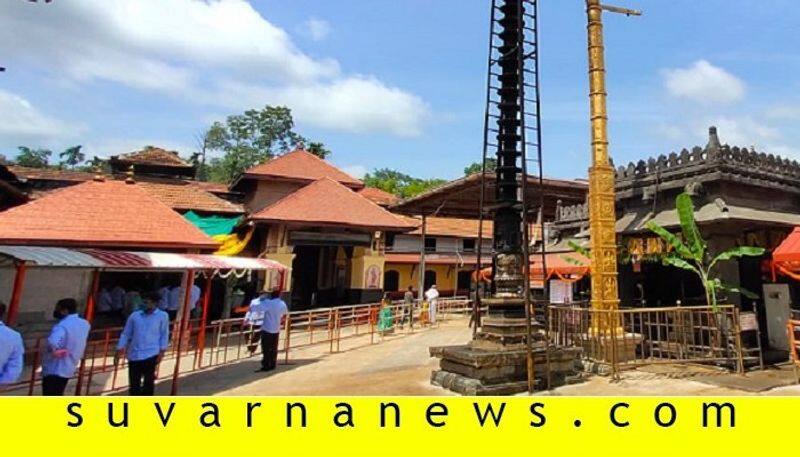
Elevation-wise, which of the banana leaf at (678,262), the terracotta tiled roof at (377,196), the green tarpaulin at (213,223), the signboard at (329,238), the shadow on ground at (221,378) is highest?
the terracotta tiled roof at (377,196)

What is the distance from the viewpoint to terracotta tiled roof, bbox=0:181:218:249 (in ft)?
34.7

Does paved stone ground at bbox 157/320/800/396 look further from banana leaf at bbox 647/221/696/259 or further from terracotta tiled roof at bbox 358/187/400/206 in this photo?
terracotta tiled roof at bbox 358/187/400/206

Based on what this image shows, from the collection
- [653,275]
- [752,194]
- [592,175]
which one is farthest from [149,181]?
[752,194]

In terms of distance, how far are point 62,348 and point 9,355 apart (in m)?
1.17

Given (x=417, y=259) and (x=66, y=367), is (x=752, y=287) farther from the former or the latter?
(x=417, y=259)

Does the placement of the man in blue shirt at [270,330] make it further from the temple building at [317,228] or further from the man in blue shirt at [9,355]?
the temple building at [317,228]

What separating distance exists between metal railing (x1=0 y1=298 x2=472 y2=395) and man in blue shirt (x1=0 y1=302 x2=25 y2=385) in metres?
1.83

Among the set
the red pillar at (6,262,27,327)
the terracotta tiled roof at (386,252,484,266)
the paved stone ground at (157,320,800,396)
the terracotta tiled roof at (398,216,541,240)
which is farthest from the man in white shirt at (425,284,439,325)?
the red pillar at (6,262,27,327)

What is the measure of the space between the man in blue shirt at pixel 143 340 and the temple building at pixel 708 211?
1098 centimetres

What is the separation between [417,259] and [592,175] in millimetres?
18045

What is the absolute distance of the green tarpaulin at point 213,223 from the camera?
60.6ft

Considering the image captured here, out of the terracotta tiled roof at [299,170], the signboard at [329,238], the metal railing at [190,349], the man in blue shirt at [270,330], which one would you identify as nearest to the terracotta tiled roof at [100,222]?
the metal railing at [190,349]

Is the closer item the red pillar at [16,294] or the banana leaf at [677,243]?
the red pillar at [16,294]

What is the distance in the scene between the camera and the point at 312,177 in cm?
2244
